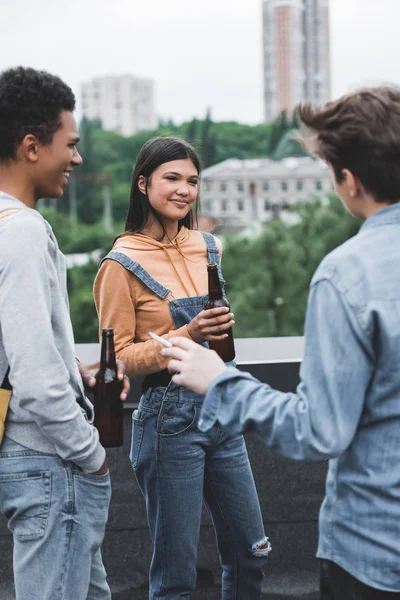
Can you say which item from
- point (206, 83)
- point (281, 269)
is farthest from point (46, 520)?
point (206, 83)

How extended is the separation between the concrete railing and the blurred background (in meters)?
53.4

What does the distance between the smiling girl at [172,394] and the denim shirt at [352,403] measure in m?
0.91

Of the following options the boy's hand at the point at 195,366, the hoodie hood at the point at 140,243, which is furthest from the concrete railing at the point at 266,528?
the boy's hand at the point at 195,366

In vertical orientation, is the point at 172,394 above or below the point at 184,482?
above

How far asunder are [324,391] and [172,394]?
109 cm

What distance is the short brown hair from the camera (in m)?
1.55

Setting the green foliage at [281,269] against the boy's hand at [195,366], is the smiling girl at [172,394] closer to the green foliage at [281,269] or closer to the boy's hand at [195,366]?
the boy's hand at [195,366]

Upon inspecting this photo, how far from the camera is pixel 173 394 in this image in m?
2.57

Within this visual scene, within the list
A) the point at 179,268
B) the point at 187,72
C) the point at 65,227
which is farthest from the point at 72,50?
the point at 179,268

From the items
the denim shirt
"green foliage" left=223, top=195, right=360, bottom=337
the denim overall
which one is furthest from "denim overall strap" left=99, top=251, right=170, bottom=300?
"green foliage" left=223, top=195, right=360, bottom=337

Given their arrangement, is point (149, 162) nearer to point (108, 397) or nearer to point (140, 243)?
point (140, 243)

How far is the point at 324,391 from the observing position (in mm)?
1521

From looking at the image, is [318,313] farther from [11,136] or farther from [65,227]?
[65,227]

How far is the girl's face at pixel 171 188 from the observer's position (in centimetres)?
273
